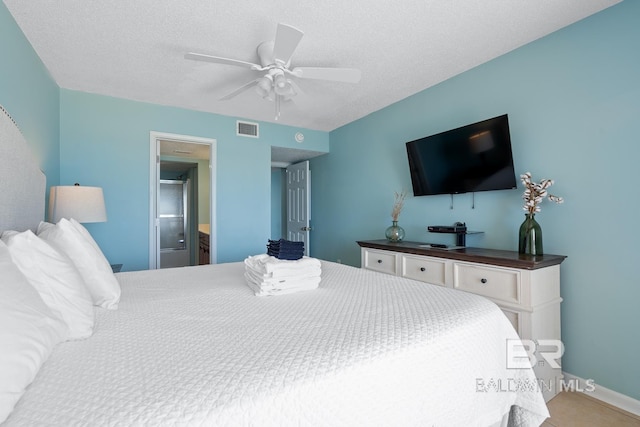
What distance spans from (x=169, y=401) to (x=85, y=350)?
0.44m

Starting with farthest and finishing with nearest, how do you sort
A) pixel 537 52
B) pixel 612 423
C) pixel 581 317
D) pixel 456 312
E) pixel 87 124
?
1. pixel 87 124
2. pixel 537 52
3. pixel 581 317
4. pixel 612 423
5. pixel 456 312

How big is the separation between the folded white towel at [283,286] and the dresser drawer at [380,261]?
140 cm

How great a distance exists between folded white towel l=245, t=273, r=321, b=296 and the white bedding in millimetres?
57

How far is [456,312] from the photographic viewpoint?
116 centimetres

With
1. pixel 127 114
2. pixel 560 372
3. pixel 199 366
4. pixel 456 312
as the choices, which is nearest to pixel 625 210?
pixel 560 372

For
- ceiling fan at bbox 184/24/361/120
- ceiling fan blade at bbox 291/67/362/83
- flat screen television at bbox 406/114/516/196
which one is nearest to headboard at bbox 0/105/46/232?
ceiling fan at bbox 184/24/361/120

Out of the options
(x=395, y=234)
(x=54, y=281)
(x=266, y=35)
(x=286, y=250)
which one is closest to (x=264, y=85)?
(x=266, y=35)

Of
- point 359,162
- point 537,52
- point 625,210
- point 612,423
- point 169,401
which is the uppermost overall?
point 537,52

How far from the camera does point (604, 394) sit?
190 centimetres

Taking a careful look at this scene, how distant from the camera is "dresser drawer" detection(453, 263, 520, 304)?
6.29ft

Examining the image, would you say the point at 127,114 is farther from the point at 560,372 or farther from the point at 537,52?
the point at 560,372

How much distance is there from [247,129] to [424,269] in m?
2.93

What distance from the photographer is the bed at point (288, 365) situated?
64 centimetres

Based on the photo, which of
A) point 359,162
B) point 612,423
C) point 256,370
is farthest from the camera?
point 359,162
